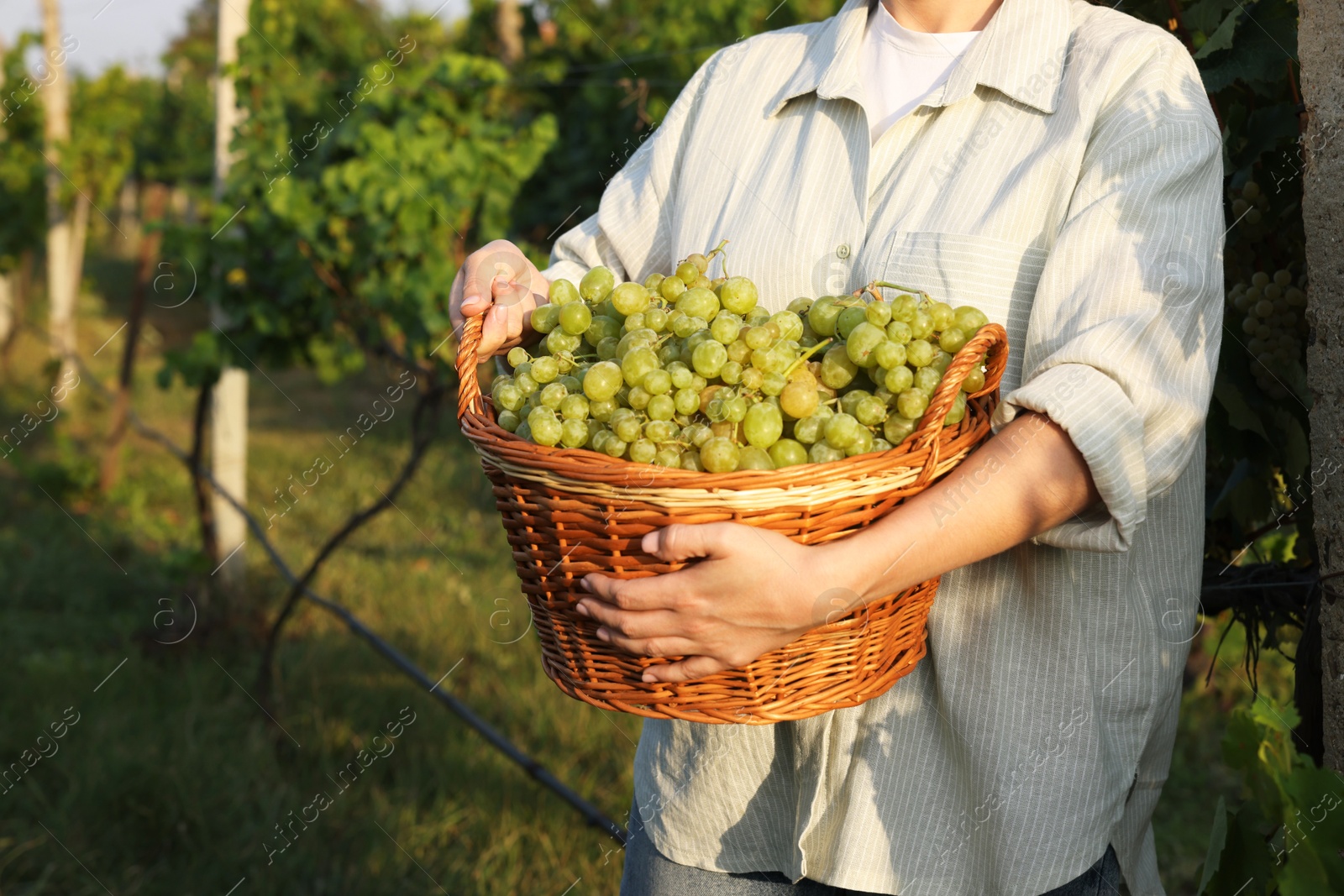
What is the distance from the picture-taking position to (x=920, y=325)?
112 cm

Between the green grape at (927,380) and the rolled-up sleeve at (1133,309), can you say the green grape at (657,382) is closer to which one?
the green grape at (927,380)

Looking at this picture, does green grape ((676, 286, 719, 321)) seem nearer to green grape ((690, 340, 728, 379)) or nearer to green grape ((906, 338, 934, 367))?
green grape ((690, 340, 728, 379))

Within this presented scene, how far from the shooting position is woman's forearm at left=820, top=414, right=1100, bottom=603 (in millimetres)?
1075

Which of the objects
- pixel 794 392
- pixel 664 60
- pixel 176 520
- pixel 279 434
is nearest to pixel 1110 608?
pixel 794 392

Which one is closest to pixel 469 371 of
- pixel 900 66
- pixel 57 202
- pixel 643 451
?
pixel 643 451

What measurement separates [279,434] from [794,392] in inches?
326

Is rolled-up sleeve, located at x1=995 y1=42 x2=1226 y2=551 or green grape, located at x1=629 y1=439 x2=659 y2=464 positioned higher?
green grape, located at x1=629 y1=439 x2=659 y2=464

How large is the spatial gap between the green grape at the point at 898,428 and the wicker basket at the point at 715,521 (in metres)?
0.03

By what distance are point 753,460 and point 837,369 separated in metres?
0.16

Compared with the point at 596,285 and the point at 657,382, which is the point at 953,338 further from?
the point at 596,285


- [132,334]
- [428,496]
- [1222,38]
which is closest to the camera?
[1222,38]

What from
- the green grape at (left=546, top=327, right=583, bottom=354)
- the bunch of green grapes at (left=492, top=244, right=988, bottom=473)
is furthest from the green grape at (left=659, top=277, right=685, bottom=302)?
the green grape at (left=546, top=327, right=583, bottom=354)

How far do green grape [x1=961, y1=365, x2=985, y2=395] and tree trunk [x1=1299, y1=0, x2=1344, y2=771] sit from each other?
1.66 feet

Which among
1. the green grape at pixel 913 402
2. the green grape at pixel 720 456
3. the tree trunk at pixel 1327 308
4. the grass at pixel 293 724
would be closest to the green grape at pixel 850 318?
the green grape at pixel 913 402
